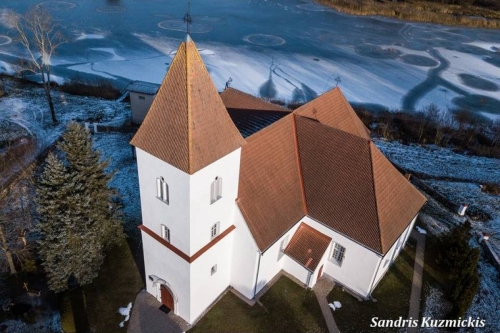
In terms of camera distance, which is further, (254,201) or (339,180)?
(339,180)

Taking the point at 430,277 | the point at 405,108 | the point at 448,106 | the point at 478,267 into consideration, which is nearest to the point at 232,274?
the point at 430,277

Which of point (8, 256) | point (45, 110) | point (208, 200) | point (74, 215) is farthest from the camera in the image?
point (45, 110)

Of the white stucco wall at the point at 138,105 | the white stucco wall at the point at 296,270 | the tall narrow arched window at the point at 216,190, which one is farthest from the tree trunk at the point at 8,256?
the white stucco wall at the point at 138,105

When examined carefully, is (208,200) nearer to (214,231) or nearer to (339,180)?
(214,231)

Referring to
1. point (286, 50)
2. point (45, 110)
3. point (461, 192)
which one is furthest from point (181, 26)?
point (461, 192)

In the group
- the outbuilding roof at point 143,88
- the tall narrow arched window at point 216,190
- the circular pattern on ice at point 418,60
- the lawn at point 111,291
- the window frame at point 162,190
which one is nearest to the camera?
the window frame at point 162,190

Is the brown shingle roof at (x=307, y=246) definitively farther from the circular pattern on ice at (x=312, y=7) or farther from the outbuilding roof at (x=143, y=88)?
the circular pattern on ice at (x=312, y=7)
